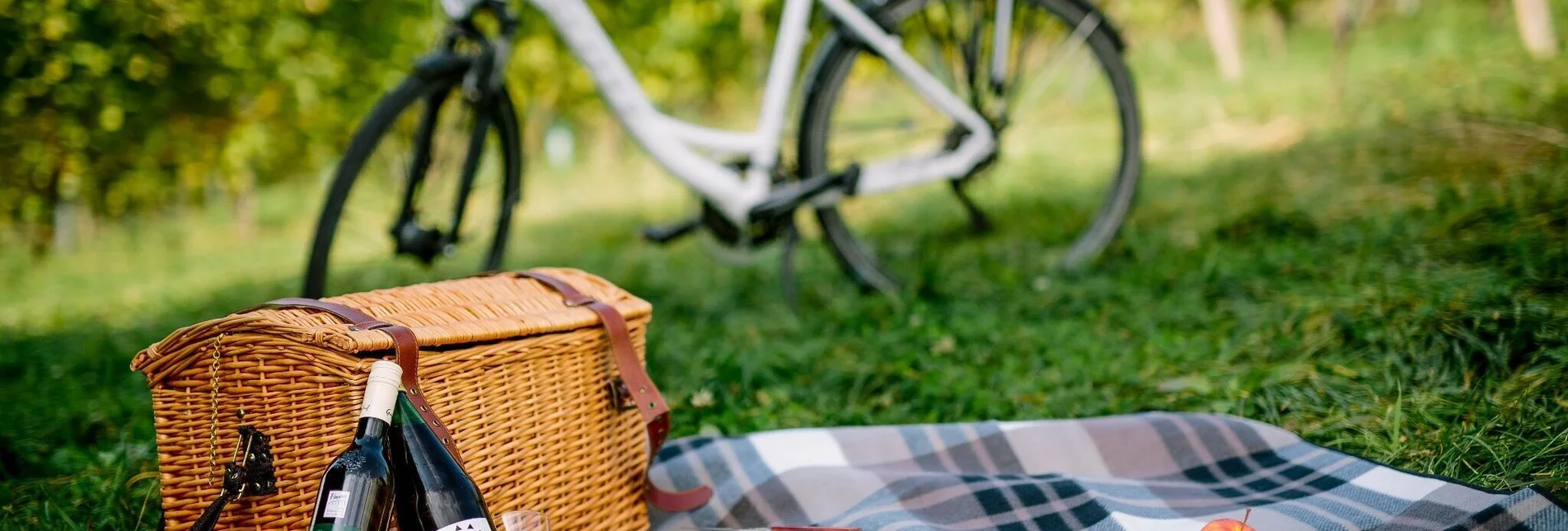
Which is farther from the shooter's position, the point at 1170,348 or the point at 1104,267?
the point at 1104,267

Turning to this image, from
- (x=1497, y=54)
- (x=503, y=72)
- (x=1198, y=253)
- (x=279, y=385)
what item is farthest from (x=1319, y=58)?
(x=279, y=385)

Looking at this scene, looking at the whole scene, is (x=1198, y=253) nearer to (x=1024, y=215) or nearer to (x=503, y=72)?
(x=1024, y=215)

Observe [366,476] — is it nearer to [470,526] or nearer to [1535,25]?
[470,526]

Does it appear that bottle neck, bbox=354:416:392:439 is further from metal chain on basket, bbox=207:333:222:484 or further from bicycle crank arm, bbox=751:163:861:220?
bicycle crank arm, bbox=751:163:861:220

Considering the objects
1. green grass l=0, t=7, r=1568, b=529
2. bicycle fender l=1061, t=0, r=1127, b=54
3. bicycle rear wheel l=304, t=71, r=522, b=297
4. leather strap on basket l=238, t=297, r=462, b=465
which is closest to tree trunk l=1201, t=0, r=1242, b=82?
green grass l=0, t=7, r=1568, b=529

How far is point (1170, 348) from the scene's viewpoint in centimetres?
219

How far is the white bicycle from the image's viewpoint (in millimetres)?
2287

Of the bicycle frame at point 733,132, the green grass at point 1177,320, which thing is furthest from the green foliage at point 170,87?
the bicycle frame at point 733,132

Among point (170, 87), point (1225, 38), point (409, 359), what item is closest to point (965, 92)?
point (409, 359)

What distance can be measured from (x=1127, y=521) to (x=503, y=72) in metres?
1.86

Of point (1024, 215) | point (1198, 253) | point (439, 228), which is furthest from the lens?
point (1024, 215)

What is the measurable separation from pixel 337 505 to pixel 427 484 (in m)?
0.11

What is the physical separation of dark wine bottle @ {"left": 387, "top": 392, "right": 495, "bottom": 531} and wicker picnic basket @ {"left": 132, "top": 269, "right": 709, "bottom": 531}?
3cm

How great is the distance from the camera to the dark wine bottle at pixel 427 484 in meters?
1.12
